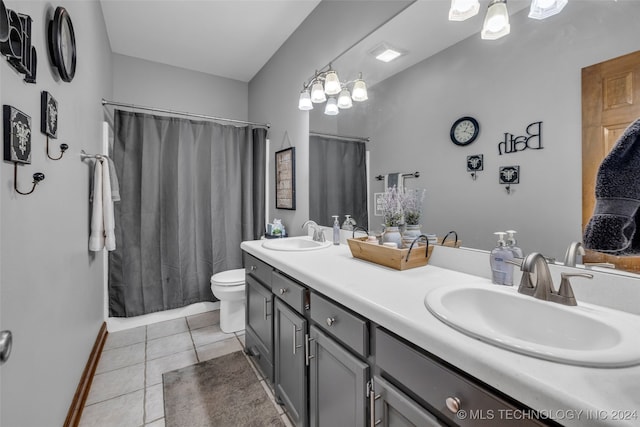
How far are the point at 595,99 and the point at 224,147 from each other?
2.65 metres

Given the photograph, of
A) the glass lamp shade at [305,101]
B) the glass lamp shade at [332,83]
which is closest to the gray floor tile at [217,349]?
the glass lamp shade at [305,101]

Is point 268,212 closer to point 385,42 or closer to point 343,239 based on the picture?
point 343,239

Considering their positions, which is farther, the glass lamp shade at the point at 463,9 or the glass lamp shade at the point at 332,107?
the glass lamp shade at the point at 332,107

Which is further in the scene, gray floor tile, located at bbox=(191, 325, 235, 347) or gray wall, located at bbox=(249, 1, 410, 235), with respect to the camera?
gray floor tile, located at bbox=(191, 325, 235, 347)

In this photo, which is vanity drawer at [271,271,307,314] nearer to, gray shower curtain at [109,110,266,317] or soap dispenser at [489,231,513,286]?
soap dispenser at [489,231,513,286]

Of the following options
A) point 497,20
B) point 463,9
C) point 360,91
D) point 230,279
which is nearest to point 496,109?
point 497,20

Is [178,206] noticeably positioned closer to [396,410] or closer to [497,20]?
[396,410]

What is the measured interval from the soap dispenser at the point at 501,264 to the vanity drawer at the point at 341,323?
51 centimetres

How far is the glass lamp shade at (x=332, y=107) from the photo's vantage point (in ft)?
6.34

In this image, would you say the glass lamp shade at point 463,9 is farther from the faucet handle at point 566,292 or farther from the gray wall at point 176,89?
the gray wall at point 176,89

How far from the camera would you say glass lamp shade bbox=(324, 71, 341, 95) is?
1.81 m

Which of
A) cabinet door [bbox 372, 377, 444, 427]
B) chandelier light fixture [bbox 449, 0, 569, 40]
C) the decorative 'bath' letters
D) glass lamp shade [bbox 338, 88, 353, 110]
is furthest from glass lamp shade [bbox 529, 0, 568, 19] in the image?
cabinet door [bbox 372, 377, 444, 427]

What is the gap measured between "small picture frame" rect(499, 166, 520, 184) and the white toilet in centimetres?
198

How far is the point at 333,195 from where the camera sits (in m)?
1.97
